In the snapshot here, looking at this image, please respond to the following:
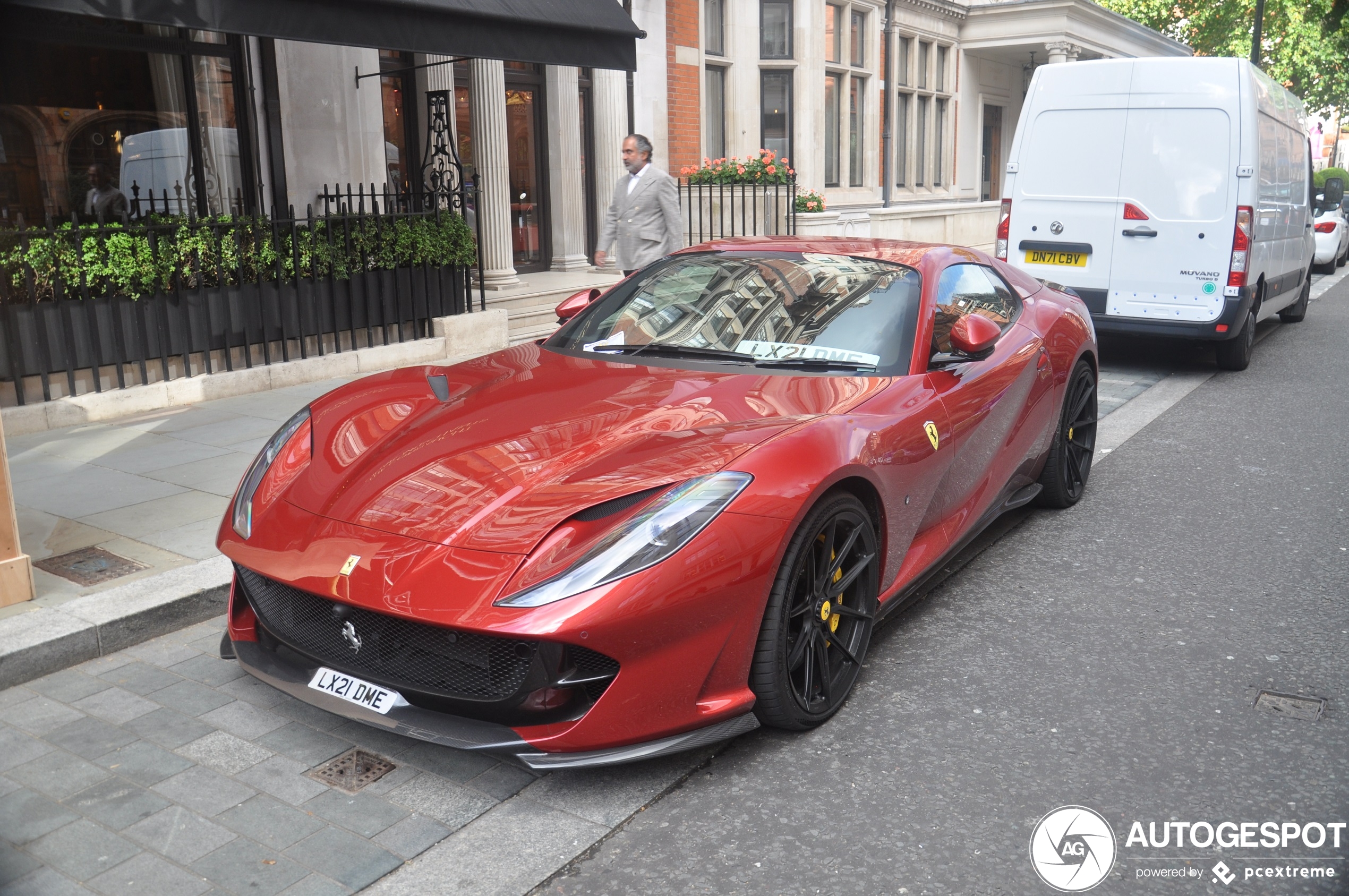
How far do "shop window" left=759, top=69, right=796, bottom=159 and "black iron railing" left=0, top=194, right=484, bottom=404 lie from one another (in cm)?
981

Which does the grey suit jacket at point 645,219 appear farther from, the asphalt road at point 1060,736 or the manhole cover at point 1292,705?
the manhole cover at point 1292,705

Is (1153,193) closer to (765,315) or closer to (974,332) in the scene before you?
(974,332)

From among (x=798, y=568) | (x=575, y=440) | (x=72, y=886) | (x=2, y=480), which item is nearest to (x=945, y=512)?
(x=798, y=568)

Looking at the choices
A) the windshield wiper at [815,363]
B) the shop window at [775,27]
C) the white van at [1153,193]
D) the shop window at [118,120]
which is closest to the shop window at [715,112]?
the shop window at [775,27]

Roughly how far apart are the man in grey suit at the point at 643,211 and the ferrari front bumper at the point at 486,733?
20.4 ft

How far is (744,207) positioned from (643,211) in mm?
5722

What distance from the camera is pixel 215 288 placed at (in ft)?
27.5

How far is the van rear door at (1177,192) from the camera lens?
9.20 meters

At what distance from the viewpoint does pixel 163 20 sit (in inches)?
281

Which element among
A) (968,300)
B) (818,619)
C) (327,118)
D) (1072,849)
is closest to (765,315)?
(968,300)

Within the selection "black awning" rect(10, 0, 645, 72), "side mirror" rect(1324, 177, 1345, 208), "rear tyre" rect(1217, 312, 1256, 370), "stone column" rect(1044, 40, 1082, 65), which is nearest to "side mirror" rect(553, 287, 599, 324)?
"black awning" rect(10, 0, 645, 72)

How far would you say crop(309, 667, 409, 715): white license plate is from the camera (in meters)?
3.01

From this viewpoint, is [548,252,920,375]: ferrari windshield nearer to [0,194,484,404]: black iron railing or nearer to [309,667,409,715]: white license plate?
[309,667,409,715]: white license plate

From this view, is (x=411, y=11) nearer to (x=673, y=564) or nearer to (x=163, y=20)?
(x=163, y=20)
